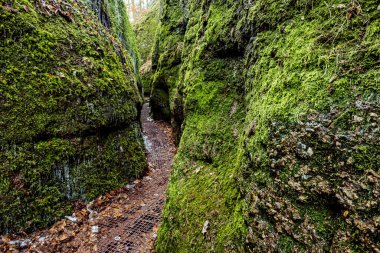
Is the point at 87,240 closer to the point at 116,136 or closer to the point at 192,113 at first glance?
the point at 116,136

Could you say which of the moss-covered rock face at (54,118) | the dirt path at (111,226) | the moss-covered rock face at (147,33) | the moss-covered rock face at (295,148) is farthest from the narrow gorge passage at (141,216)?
the moss-covered rock face at (147,33)

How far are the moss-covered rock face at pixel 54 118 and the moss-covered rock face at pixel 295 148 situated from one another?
266 centimetres

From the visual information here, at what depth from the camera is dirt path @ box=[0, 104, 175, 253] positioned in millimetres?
4172

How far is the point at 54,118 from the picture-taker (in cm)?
514

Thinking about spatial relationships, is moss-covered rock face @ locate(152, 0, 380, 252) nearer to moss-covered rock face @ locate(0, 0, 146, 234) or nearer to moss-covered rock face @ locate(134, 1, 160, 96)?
moss-covered rock face @ locate(0, 0, 146, 234)

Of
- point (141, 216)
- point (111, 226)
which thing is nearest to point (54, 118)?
point (111, 226)

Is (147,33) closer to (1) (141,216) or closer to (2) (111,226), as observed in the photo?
(1) (141,216)

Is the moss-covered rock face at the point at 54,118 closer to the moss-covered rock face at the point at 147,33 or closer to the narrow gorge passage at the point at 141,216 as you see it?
the narrow gorge passage at the point at 141,216

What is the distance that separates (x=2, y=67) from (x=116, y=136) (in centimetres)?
293

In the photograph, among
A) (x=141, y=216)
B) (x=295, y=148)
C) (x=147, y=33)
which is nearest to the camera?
(x=295, y=148)

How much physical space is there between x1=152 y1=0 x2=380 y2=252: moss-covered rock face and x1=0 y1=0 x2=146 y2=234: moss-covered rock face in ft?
8.74

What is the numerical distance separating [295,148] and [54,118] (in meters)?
5.19

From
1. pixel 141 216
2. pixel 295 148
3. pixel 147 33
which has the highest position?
pixel 147 33

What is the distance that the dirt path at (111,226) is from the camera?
4172mm
